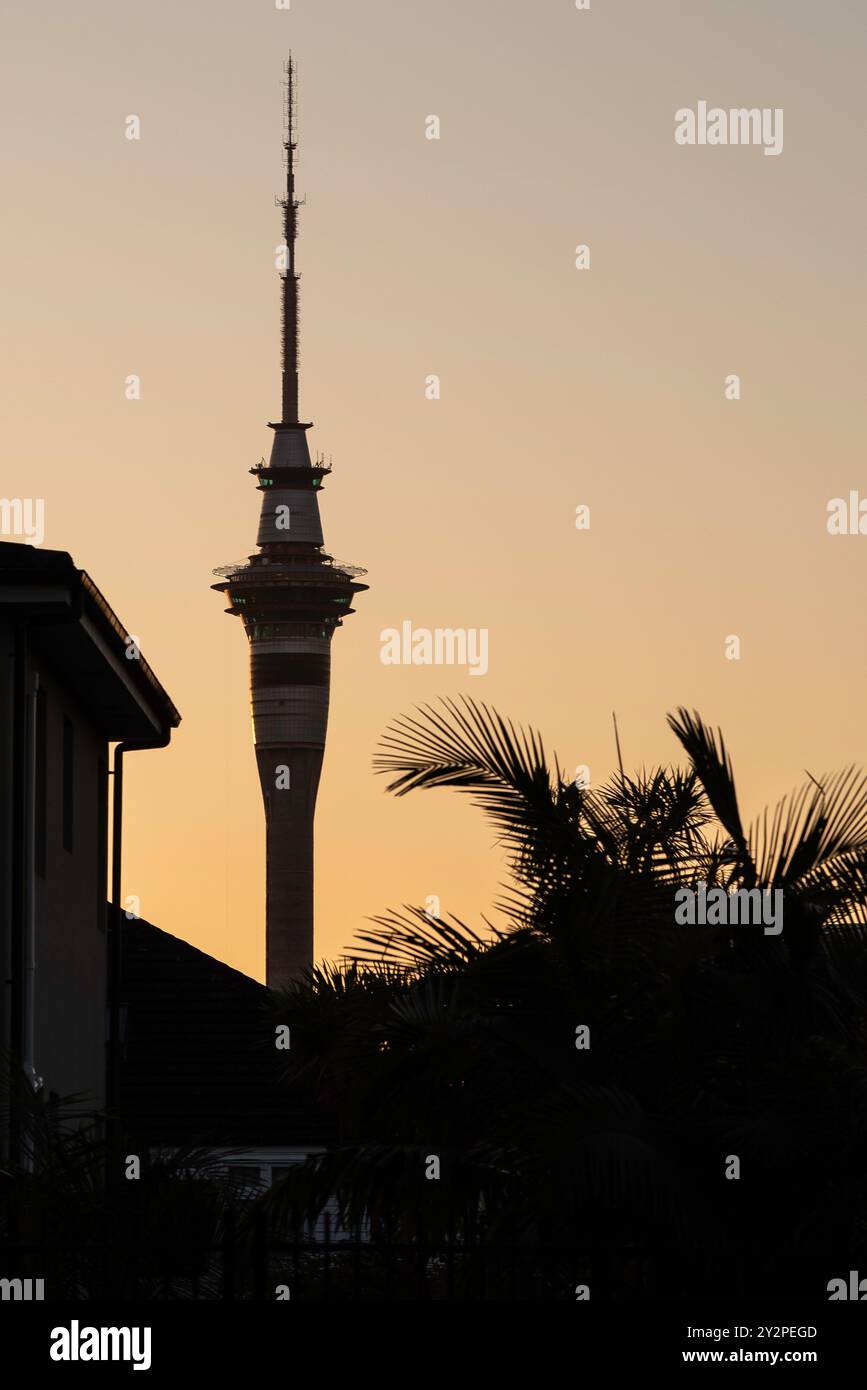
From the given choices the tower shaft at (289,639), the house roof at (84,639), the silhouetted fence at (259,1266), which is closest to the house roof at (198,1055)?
the house roof at (84,639)

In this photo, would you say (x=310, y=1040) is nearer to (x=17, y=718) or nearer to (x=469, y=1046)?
(x=469, y=1046)

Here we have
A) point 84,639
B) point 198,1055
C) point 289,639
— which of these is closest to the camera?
point 84,639

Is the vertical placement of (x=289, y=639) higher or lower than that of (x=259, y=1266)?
higher

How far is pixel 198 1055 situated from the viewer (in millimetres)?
34781

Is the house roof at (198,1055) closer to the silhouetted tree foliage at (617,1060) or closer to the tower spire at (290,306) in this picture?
the silhouetted tree foliage at (617,1060)

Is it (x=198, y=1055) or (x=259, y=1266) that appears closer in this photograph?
(x=259, y=1266)

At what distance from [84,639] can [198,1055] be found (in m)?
16.7

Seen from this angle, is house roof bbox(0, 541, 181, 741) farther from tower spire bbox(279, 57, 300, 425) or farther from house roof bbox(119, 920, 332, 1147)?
tower spire bbox(279, 57, 300, 425)

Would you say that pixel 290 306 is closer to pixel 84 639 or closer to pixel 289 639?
pixel 289 639

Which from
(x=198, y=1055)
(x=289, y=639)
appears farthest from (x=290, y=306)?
(x=198, y=1055)

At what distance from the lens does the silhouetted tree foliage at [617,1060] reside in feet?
36.4

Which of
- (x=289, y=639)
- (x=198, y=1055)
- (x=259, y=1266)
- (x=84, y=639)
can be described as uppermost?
(x=289, y=639)
